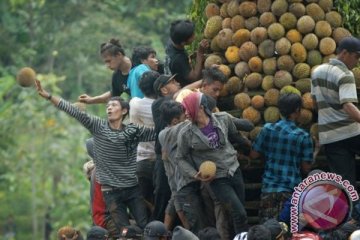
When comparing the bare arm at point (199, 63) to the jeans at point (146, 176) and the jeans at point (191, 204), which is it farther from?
the jeans at point (191, 204)

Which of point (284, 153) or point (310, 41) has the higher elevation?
point (310, 41)

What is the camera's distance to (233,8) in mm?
13828

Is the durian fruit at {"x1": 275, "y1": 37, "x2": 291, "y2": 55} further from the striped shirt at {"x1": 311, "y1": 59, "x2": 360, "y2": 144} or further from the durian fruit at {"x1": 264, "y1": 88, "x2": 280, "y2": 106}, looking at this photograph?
the striped shirt at {"x1": 311, "y1": 59, "x2": 360, "y2": 144}

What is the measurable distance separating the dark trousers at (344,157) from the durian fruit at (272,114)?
0.57 m

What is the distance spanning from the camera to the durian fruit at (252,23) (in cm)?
1370

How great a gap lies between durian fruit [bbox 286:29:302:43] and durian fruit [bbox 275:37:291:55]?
0.04 metres

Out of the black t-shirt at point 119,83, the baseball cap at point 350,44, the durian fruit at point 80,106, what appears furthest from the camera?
the black t-shirt at point 119,83

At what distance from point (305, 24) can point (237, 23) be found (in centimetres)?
71

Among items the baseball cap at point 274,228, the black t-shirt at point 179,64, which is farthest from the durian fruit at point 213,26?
the baseball cap at point 274,228

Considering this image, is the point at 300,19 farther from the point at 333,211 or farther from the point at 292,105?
the point at 333,211

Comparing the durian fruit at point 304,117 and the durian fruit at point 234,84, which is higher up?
the durian fruit at point 234,84

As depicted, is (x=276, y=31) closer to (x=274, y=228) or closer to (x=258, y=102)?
(x=258, y=102)

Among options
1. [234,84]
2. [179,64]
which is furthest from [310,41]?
[179,64]

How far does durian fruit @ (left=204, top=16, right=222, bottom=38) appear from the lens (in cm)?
1394
